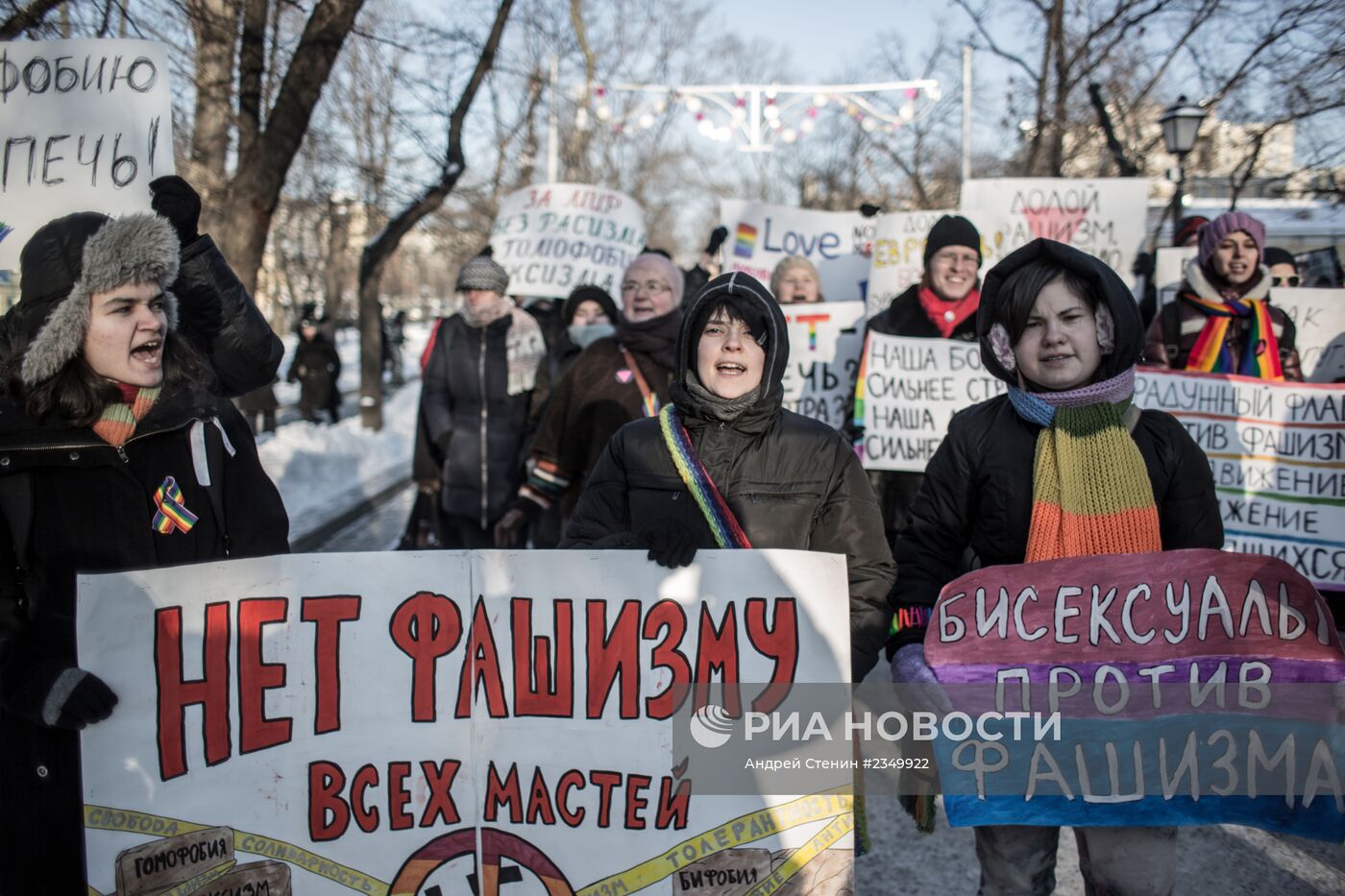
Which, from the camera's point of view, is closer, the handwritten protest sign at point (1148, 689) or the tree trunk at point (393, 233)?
the handwritten protest sign at point (1148, 689)

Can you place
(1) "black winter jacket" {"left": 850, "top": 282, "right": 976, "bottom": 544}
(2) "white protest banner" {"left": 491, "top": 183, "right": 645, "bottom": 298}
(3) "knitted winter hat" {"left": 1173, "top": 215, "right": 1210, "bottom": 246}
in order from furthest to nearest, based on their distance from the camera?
(2) "white protest banner" {"left": 491, "top": 183, "right": 645, "bottom": 298}, (3) "knitted winter hat" {"left": 1173, "top": 215, "right": 1210, "bottom": 246}, (1) "black winter jacket" {"left": 850, "top": 282, "right": 976, "bottom": 544}

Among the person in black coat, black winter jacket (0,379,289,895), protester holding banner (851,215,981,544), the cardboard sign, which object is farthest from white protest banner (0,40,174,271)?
the person in black coat

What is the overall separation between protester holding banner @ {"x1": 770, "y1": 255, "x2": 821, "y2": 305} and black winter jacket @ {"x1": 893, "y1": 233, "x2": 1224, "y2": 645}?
385 cm

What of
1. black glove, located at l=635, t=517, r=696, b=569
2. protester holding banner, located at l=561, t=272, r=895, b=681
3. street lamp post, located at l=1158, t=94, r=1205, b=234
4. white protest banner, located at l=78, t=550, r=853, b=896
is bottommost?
white protest banner, located at l=78, t=550, r=853, b=896

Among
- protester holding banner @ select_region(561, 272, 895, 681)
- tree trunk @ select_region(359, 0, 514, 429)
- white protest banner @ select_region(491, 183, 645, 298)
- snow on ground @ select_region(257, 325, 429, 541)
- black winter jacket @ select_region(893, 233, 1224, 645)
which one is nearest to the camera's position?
black winter jacket @ select_region(893, 233, 1224, 645)

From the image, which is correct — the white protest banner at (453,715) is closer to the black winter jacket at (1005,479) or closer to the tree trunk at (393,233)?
the black winter jacket at (1005,479)

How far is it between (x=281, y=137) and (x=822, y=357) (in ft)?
11.1

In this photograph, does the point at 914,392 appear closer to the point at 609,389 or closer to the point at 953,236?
the point at 953,236

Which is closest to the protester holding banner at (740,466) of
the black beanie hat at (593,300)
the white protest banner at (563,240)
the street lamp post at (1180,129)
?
the black beanie hat at (593,300)

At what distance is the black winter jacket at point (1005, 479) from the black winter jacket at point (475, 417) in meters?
3.36

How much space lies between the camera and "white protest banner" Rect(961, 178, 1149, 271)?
6891 mm

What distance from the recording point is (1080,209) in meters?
6.91

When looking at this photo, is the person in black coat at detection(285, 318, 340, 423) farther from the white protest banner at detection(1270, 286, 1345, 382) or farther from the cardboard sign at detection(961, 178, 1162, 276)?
the white protest banner at detection(1270, 286, 1345, 382)

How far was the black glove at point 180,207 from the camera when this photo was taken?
110 inches
